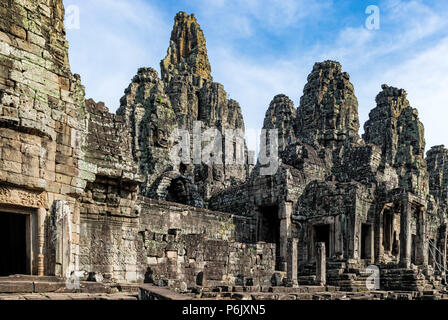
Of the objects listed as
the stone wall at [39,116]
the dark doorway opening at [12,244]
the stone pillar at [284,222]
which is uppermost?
the stone wall at [39,116]

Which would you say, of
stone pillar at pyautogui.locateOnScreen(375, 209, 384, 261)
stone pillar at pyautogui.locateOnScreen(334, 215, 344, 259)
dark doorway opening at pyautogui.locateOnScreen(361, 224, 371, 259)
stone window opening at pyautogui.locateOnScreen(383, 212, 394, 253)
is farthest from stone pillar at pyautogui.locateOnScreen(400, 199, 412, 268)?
stone pillar at pyautogui.locateOnScreen(334, 215, 344, 259)

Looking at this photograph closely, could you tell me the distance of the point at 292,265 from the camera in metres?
19.6

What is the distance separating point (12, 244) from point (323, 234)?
20.3 metres

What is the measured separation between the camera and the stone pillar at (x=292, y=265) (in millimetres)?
18844

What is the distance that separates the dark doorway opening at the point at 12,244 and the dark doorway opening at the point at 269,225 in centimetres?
1720

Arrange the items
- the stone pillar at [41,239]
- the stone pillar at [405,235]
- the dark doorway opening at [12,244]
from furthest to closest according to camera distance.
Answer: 1. the stone pillar at [405,235]
2. the dark doorway opening at [12,244]
3. the stone pillar at [41,239]

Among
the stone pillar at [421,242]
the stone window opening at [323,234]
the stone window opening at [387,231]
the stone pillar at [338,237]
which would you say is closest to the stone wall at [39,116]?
the stone pillar at [338,237]

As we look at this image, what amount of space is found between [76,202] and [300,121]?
3809 centimetres

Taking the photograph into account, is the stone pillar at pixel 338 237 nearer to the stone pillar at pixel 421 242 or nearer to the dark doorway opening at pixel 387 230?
the dark doorway opening at pixel 387 230

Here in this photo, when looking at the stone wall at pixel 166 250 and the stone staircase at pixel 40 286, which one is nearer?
the stone staircase at pixel 40 286

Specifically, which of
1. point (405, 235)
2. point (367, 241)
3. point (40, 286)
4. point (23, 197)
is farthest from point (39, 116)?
point (367, 241)

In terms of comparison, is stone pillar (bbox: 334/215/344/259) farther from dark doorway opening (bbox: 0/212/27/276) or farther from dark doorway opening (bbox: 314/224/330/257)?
dark doorway opening (bbox: 0/212/27/276)

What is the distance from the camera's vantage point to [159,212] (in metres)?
20.2

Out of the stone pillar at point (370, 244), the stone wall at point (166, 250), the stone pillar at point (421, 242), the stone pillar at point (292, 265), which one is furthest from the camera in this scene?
the stone pillar at point (421, 242)
